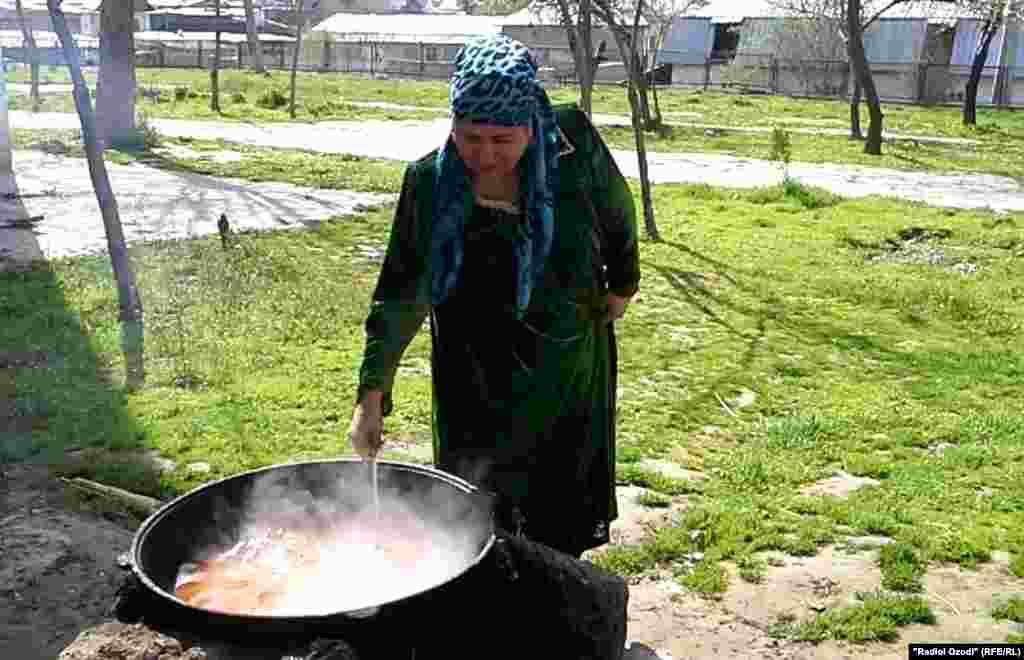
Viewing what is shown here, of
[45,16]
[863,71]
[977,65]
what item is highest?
[45,16]

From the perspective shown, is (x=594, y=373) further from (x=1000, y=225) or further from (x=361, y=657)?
(x=1000, y=225)

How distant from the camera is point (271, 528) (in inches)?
96.4

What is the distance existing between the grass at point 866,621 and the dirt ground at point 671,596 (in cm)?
4

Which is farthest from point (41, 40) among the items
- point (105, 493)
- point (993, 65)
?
point (105, 493)

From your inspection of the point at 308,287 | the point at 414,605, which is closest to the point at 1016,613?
the point at 414,605

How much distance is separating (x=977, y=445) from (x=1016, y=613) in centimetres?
A: 180

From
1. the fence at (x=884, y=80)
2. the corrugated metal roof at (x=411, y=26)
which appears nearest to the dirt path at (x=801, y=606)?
the fence at (x=884, y=80)

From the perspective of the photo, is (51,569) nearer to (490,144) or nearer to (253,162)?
(490,144)

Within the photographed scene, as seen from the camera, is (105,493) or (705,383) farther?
(705,383)

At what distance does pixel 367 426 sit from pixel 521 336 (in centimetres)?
43

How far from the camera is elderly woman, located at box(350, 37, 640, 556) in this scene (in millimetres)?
2295

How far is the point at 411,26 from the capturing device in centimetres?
5316

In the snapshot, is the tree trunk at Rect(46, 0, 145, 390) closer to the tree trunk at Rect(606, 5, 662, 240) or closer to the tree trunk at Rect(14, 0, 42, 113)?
the tree trunk at Rect(606, 5, 662, 240)

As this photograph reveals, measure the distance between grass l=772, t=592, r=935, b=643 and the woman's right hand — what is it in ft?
5.94
